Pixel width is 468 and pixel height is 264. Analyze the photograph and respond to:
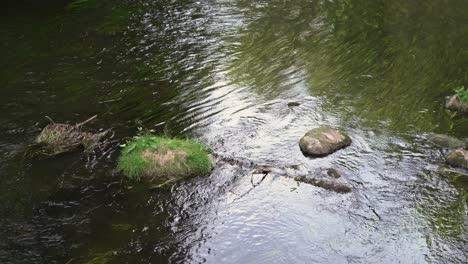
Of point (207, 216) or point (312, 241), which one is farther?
point (207, 216)

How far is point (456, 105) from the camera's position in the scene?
1273 centimetres

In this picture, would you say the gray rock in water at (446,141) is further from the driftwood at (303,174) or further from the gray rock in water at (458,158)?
the driftwood at (303,174)

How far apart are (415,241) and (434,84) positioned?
7023 mm

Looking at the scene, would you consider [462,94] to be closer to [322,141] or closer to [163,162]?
[322,141]

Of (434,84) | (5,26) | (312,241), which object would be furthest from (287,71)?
(5,26)

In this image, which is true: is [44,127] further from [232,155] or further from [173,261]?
[173,261]

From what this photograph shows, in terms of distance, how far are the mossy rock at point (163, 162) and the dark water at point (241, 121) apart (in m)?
0.27

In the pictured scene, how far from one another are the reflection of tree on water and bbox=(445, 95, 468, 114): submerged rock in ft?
1.03

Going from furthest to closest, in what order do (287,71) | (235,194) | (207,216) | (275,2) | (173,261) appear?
(275,2), (287,71), (235,194), (207,216), (173,261)

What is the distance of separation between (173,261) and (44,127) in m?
5.80

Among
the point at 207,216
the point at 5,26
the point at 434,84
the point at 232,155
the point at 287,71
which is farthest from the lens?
the point at 5,26

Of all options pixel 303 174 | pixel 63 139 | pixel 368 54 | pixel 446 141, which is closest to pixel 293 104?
pixel 303 174

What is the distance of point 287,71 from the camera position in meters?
15.5

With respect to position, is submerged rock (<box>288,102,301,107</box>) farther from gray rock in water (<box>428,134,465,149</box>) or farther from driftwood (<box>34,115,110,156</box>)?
driftwood (<box>34,115,110,156</box>)
